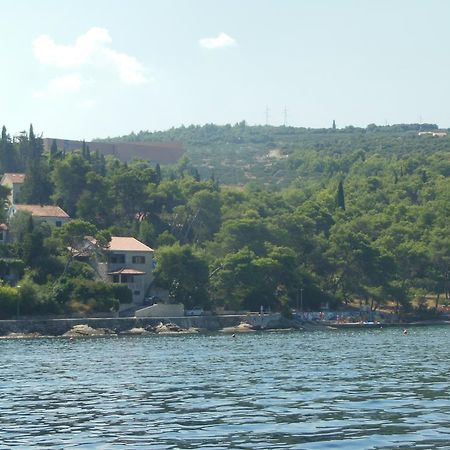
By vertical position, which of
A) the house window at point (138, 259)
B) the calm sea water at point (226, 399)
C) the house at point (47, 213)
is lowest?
the calm sea water at point (226, 399)

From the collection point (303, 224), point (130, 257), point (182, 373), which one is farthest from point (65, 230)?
point (182, 373)

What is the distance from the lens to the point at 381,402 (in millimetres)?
40219

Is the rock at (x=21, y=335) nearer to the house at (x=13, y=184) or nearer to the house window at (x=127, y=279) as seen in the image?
the house window at (x=127, y=279)

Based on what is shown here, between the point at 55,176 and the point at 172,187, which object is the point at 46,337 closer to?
the point at 55,176

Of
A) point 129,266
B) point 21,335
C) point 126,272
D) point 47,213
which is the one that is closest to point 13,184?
point 47,213

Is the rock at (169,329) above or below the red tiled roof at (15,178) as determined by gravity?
below

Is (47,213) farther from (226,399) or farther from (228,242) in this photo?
(226,399)

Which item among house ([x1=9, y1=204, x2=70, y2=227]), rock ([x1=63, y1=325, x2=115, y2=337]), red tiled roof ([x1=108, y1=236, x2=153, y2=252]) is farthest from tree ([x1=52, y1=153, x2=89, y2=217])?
rock ([x1=63, y1=325, x2=115, y2=337])

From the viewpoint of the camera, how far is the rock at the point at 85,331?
103 meters

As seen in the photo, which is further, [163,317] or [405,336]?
[163,317]

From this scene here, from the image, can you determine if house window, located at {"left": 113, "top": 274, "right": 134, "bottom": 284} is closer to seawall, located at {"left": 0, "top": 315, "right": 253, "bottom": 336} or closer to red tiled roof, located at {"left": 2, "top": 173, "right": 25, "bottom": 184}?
seawall, located at {"left": 0, "top": 315, "right": 253, "bottom": 336}

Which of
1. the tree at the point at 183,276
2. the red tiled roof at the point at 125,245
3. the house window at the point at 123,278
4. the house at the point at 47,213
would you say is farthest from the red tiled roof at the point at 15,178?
the house window at the point at 123,278

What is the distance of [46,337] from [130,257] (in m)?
26.4

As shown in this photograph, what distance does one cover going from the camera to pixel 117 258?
125188mm
